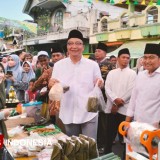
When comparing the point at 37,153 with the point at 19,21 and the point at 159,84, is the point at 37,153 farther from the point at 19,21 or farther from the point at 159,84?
the point at 19,21

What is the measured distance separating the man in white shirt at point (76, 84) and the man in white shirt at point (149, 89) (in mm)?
481

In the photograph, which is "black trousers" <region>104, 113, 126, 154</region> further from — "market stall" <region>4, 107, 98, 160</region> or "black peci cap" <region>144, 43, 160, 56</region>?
"black peci cap" <region>144, 43, 160, 56</region>

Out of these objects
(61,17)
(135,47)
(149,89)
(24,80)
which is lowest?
(24,80)

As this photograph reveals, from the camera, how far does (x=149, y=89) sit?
9.94ft

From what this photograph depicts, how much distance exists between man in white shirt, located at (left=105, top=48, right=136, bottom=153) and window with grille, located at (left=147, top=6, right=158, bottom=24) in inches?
441

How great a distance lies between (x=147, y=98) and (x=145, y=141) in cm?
147

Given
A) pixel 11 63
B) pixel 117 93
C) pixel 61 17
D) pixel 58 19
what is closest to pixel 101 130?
pixel 117 93

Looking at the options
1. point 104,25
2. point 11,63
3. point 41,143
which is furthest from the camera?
point 104,25

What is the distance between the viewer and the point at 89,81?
3.15m

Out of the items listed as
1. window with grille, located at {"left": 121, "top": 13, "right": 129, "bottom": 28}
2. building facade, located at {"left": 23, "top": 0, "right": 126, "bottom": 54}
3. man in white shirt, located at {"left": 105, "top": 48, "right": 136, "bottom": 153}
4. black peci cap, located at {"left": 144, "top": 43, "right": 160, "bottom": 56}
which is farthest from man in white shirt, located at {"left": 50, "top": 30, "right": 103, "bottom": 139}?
building facade, located at {"left": 23, "top": 0, "right": 126, "bottom": 54}

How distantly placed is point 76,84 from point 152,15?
42.7 ft

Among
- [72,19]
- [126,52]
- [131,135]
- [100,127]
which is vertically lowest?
[100,127]

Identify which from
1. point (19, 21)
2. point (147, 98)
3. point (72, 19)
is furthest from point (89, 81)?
point (19, 21)

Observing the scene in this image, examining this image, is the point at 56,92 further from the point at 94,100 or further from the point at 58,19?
the point at 58,19
